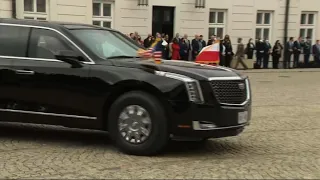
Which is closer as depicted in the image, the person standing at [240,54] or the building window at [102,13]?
the building window at [102,13]

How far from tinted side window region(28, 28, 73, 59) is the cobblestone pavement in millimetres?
1309

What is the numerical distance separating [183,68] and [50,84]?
6.10 feet

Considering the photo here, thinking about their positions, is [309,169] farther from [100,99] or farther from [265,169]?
[100,99]

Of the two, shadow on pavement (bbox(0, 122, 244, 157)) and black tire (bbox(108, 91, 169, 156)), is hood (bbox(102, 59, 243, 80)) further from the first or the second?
shadow on pavement (bbox(0, 122, 244, 157))

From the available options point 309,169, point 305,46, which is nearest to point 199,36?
point 305,46

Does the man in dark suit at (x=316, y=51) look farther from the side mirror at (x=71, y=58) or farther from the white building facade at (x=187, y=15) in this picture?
the side mirror at (x=71, y=58)

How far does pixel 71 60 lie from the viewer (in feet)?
22.5

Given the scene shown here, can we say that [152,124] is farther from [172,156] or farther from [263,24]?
[263,24]

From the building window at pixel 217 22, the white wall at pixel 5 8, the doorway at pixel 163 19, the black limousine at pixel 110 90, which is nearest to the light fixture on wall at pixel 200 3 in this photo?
the building window at pixel 217 22

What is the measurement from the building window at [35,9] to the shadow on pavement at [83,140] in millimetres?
14418

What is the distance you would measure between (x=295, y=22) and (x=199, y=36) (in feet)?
23.9

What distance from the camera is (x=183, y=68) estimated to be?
661cm

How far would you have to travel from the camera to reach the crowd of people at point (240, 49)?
77.2 feet

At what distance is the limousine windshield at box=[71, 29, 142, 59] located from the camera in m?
7.08
